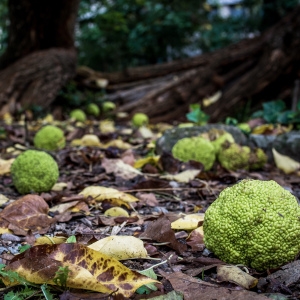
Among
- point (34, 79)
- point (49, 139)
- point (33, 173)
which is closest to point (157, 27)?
point (34, 79)

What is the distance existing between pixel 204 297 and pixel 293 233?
34cm

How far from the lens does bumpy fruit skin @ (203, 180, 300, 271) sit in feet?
4.06

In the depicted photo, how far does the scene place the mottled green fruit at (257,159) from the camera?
2809mm

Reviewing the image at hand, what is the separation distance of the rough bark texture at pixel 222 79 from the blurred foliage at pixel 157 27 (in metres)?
1.97

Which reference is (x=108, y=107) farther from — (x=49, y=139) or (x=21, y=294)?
(x=21, y=294)

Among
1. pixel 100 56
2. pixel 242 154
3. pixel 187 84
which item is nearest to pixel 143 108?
pixel 187 84

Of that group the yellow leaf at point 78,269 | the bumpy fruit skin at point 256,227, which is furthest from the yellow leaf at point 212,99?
the yellow leaf at point 78,269

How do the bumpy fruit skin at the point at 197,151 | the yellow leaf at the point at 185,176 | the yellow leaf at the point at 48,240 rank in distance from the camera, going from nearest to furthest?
1. the yellow leaf at the point at 48,240
2. the yellow leaf at the point at 185,176
3. the bumpy fruit skin at the point at 197,151

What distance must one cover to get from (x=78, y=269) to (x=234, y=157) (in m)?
1.80

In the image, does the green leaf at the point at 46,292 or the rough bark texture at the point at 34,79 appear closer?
the green leaf at the point at 46,292

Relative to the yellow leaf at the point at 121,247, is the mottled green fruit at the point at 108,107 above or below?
below

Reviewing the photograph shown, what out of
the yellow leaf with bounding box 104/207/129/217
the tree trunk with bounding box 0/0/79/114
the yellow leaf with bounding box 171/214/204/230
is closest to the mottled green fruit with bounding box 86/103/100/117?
the tree trunk with bounding box 0/0/79/114

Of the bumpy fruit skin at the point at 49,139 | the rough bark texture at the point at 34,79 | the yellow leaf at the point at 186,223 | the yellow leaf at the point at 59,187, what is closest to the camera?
the yellow leaf at the point at 186,223

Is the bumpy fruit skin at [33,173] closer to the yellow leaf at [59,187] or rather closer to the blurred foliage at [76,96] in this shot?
the yellow leaf at [59,187]
